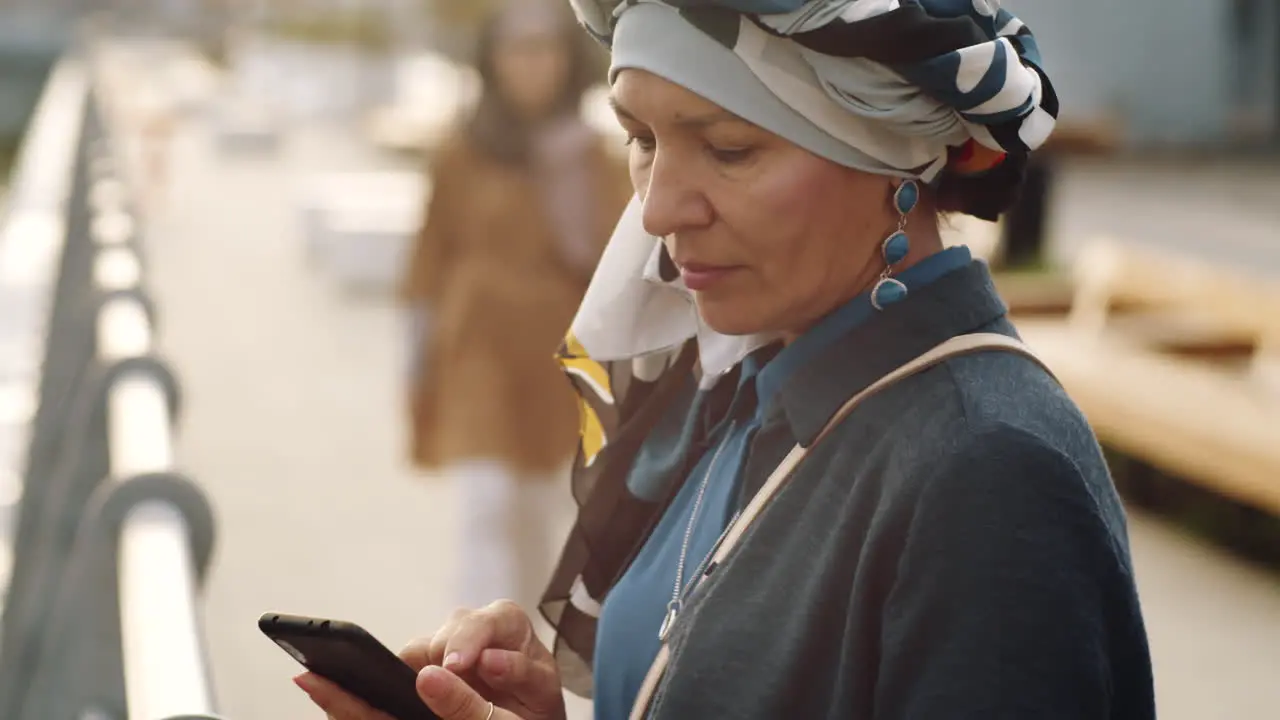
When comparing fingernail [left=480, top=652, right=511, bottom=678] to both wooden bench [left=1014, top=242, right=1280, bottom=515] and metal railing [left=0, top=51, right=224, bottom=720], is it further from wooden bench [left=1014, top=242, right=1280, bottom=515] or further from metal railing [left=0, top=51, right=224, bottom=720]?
wooden bench [left=1014, top=242, right=1280, bottom=515]

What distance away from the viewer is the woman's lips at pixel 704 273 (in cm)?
197

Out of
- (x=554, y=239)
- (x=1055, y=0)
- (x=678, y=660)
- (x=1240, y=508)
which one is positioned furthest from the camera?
(x=1055, y=0)

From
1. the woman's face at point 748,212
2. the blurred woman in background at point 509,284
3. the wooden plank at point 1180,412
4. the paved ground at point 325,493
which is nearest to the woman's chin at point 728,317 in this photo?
the woman's face at point 748,212

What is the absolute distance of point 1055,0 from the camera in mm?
25938

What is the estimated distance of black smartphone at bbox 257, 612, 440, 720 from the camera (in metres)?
1.94

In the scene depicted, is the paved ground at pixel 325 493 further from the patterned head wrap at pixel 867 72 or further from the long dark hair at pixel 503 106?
the patterned head wrap at pixel 867 72

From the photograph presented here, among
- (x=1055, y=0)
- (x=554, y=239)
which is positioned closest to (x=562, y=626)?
(x=554, y=239)

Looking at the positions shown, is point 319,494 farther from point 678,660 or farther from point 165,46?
point 165,46

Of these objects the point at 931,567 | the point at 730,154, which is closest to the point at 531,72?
the point at 730,154

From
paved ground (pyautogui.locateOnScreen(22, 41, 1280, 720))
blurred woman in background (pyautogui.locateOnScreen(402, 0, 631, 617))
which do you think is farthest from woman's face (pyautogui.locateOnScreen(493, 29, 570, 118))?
paved ground (pyautogui.locateOnScreen(22, 41, 1280, 720))

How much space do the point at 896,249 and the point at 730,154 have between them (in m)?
0.20

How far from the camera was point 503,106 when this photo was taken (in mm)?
5871

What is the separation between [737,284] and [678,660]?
39 centimetres

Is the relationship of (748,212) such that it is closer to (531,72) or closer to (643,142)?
(643,142)
